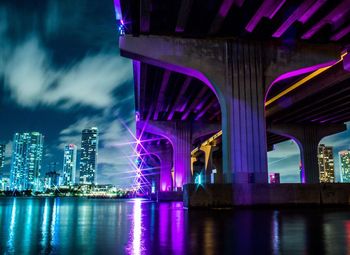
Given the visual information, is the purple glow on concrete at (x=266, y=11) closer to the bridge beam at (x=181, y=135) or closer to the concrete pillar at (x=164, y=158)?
the bridge beam at (x=181, y=135)

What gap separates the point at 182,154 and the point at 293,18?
33463 mm

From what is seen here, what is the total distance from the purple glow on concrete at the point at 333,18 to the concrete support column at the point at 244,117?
3335 millimetres

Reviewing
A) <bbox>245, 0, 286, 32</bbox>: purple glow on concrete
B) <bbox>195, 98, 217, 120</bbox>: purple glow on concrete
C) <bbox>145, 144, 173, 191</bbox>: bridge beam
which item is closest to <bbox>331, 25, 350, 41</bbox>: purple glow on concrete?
<bbox>245, 0, 286, 32</bbox>: purple glow on concrete

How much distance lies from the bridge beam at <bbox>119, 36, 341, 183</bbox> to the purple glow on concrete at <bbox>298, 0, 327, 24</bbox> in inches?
109

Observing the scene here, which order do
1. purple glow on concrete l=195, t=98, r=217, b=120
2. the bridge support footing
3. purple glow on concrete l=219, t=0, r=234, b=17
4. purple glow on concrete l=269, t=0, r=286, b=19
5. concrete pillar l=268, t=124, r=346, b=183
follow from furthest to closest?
concrete pillar l=268, t=124, r=346, b=183 → purple glow on concrete l=195, t=98, r=217, b=120 → the bridge support footing → purple glow on concrete l=219, t=0, r=234, b=17 → purple glow on concrete l=269, t=0, r=286, b=19

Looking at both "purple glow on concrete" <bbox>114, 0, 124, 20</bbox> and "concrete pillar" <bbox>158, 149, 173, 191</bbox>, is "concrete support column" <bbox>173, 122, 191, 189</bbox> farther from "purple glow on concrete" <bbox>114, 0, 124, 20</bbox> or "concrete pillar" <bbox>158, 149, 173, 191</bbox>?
"purple glow on concrete" <bbox>114, 0, 124, 20</bbox>

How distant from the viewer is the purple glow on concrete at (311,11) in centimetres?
2008

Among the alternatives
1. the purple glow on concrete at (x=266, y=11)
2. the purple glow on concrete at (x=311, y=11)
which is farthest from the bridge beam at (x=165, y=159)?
the purple glow on concrete at (x=311, y=11)

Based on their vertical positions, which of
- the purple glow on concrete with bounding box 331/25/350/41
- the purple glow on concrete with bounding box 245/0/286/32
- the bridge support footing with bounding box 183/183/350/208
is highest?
the purple glow on concrete with bounding box 331/25/350/41

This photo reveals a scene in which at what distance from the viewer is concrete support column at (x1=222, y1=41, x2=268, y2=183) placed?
74.6ft

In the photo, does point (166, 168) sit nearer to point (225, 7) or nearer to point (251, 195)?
point (251, 195)

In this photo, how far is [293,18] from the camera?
21.7 m

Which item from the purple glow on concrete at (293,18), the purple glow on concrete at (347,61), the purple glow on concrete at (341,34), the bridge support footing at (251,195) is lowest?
the bridge support footing at (251,195)

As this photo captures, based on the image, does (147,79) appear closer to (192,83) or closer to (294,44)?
(192,83)
